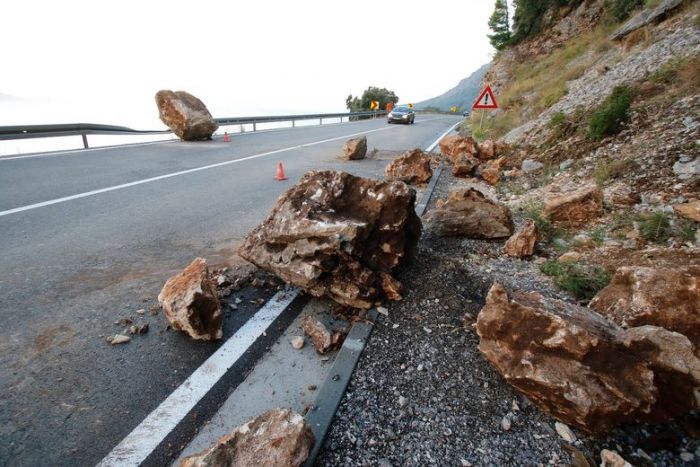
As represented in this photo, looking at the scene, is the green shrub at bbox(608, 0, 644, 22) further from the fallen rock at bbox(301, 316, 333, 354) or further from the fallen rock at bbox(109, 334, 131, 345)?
the fallen rock at bbox(109, 334, 131, 345)

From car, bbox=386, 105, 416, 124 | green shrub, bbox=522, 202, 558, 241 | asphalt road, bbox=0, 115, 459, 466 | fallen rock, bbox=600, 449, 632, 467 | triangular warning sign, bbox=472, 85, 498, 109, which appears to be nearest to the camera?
fallen rock, bbox=600, 449, 632, 467

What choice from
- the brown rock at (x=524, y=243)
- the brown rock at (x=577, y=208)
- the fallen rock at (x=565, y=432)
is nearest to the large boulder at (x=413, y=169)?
the brown rock at (x=577, y=208)

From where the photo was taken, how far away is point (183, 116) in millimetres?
13242

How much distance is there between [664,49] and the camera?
7574 millimetres

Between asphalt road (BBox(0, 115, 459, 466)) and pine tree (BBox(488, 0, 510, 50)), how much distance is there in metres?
29.2

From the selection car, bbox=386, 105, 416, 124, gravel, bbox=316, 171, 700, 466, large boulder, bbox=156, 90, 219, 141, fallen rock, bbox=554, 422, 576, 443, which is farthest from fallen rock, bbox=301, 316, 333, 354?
car, bbox=386, 105, 416, 124

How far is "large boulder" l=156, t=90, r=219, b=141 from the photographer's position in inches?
524

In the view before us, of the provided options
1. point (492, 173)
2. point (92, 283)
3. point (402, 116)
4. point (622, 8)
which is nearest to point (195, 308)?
point (92, 283)

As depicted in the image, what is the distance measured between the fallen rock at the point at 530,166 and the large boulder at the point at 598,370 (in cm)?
555

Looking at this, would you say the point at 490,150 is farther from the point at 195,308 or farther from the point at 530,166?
the point at 195,308

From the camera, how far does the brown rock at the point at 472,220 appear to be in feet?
13.7

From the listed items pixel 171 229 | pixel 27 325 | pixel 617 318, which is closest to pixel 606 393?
pixel 617 318

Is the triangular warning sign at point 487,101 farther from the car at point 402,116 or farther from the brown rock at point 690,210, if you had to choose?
the car at point 402,116

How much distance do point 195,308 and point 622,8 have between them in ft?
63.1
